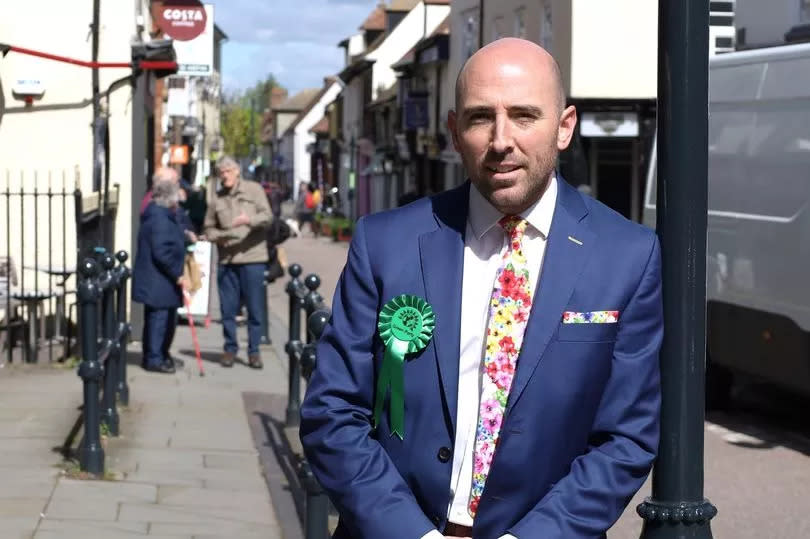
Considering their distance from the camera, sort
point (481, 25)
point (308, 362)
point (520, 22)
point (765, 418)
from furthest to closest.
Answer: point (481, 25)
point (520, 22)
point (765, 418)
point (308, 362)

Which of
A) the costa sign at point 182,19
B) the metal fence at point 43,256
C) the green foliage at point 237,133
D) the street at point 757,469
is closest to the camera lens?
the street at point 757,469

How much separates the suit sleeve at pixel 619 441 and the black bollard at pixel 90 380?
18.2ft

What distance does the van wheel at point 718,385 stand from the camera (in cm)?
1194

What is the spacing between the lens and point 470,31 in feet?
130

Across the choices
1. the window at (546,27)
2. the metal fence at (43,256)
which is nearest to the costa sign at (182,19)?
the metal fence at (43,256)

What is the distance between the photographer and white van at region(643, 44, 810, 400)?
408 inches

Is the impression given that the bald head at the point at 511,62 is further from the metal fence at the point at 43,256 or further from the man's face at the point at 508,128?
the metal fence at the point at 43,256

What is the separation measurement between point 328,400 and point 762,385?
10.9 m

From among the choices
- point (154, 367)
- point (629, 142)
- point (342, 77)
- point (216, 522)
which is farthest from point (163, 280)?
point (342, 77)

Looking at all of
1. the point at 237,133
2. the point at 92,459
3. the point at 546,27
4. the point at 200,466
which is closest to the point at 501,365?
the point at 92,459

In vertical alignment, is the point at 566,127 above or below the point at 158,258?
above

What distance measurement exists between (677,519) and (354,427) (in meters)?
0.79

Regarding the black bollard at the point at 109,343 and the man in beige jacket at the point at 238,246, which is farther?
the man in beige jacket at the point at 238,246

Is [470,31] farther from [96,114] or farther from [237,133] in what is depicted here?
Result: [237,133]
